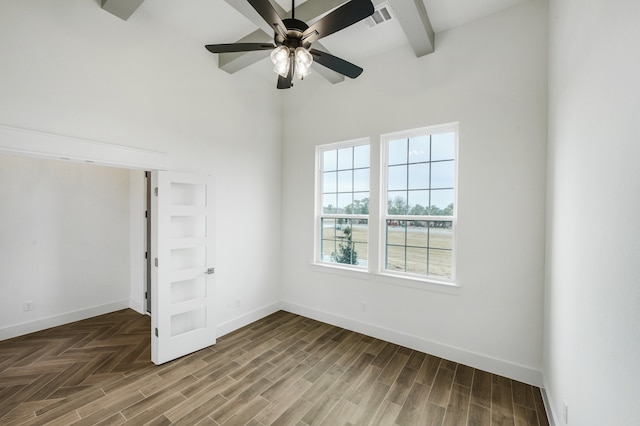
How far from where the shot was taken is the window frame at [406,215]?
2.94 m

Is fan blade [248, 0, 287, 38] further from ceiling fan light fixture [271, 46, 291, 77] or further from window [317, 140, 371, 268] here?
window [317, 140, 371, 268]

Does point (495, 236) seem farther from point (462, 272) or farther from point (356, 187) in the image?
point (356, 187)

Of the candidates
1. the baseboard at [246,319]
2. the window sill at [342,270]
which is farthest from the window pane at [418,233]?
the baseboard at [246,319]

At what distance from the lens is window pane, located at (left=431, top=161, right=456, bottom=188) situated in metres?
2.99

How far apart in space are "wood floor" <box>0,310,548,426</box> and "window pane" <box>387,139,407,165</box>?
91.0 inches

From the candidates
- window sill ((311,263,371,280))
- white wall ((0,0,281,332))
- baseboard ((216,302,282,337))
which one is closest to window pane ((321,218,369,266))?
window sill ((311,263,371,280))

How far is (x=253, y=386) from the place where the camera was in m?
2.48

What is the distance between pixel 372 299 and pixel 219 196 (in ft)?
→ 8.02

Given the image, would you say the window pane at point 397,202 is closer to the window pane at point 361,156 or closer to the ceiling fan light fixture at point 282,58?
the window pane at point 361,156

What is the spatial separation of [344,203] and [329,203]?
27cm

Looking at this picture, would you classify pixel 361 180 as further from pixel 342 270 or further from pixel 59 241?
pixel 59 241

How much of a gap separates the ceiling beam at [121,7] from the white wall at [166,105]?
2.7 inches

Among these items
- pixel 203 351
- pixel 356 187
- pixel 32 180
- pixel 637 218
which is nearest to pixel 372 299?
pixel 356 187

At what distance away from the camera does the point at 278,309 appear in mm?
4336
